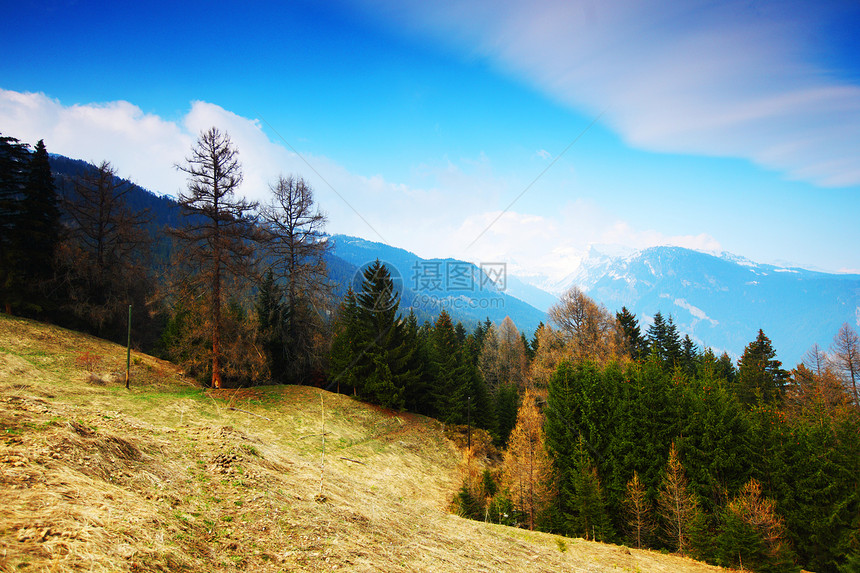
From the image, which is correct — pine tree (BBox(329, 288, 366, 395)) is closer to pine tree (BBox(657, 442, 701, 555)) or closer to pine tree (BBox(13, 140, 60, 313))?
pine tree (BBox(13, 140, 60, 313))

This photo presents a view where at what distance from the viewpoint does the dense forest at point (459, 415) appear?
2148cm

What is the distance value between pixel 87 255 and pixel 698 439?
160 ft

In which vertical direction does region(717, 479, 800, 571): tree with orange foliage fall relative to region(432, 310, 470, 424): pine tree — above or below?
below

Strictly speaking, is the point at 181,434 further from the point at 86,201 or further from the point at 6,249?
the point at 86,201

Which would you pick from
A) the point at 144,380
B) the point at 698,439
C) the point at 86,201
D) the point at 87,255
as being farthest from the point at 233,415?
the point at 698,439

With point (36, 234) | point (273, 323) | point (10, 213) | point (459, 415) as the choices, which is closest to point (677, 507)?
point (459, 415)

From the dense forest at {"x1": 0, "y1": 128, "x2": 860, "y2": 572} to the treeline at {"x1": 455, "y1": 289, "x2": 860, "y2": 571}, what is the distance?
114 mm

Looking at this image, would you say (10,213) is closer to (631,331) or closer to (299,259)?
(299,259)

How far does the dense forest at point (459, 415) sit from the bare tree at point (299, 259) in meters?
0.13

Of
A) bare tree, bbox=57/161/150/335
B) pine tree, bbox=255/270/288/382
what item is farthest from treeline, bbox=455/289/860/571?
bare tree, bbox=57/161/150/335

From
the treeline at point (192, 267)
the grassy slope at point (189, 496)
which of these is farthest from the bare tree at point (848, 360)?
the treeline at point (192, 267)

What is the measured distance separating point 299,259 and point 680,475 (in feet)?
101

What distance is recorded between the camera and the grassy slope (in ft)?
18.6

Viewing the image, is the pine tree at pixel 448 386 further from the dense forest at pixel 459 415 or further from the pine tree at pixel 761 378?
the pine tree at pixel 761 378
